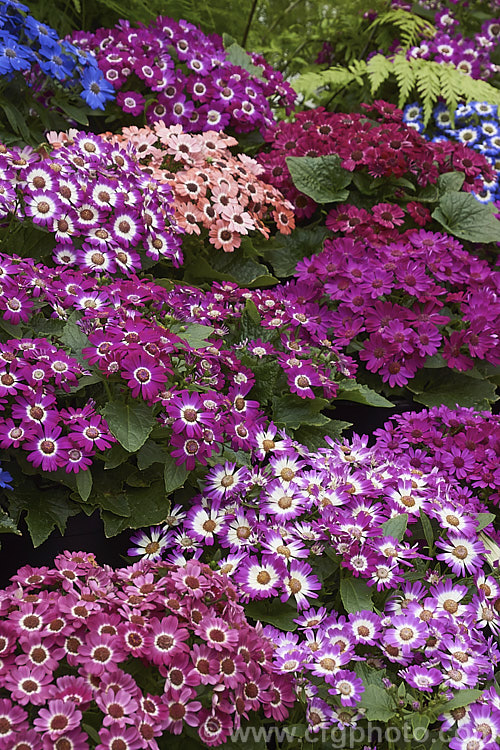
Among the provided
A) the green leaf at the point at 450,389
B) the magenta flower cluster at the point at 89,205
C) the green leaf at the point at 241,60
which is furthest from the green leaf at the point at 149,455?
the green leaf at the point at 241,60

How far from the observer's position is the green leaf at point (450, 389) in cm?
213

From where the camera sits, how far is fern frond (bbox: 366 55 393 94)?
2879 mm

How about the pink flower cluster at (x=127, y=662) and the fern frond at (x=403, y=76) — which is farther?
the fern frond at (x=403, y=76)

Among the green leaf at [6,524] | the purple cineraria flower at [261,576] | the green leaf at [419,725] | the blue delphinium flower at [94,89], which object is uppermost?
the blue delphinium flower at [94,89]

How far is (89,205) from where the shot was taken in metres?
Answer: 1.81

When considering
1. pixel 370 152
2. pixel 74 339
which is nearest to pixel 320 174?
pixel 370 152

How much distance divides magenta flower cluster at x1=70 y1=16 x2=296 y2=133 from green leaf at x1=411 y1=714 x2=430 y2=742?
2.02m

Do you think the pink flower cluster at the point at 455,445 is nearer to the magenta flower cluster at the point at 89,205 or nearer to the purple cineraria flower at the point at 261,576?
the purple cineraria flower at the point at 261,576

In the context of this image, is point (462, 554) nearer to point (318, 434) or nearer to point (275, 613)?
point (275, 613)

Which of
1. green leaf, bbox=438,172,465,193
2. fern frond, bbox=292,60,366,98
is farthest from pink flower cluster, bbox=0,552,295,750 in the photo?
fern frond, bbox=292,60,366,98

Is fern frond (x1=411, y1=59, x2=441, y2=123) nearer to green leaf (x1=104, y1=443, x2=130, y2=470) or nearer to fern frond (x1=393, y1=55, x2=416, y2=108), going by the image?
fern frond (x1=393, y1=55, x2=416, y2=108)

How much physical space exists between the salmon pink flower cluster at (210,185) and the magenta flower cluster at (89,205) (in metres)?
0.18

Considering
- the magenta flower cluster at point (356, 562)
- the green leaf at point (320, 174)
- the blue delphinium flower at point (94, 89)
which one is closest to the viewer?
the magenta flower cluster at point (356, 562)

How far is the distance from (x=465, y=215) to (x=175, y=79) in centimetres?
110
